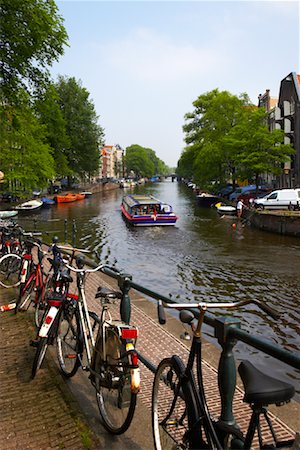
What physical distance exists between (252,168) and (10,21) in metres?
28.0

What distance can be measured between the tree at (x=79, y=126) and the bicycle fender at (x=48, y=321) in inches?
2338

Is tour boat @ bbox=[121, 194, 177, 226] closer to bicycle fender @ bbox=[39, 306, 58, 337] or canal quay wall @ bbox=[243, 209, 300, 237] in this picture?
canal quay wall @ bbox=[243, 209, 300, 237]

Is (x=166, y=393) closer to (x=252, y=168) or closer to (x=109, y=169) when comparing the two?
(x=252, y=168)

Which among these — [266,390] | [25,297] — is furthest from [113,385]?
[25,297]

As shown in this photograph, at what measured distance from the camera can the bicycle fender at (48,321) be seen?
171 inches

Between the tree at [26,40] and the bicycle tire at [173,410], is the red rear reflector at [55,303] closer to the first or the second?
the bicycle tire at [173,410]

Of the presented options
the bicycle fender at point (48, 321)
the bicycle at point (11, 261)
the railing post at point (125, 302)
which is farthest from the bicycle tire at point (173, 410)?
the bicycle at point (11, 261)

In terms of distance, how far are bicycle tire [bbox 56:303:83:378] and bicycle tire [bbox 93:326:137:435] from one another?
0.58 m

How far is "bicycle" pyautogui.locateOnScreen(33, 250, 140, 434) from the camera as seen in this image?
3.22 meters

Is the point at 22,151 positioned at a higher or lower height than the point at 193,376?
higher

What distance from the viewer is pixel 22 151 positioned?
880 inches

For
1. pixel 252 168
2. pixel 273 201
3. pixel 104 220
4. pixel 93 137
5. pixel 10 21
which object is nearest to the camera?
pixel 10 21

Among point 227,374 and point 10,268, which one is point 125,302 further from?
point 10,268

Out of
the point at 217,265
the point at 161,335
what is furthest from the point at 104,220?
the point at 161,335
